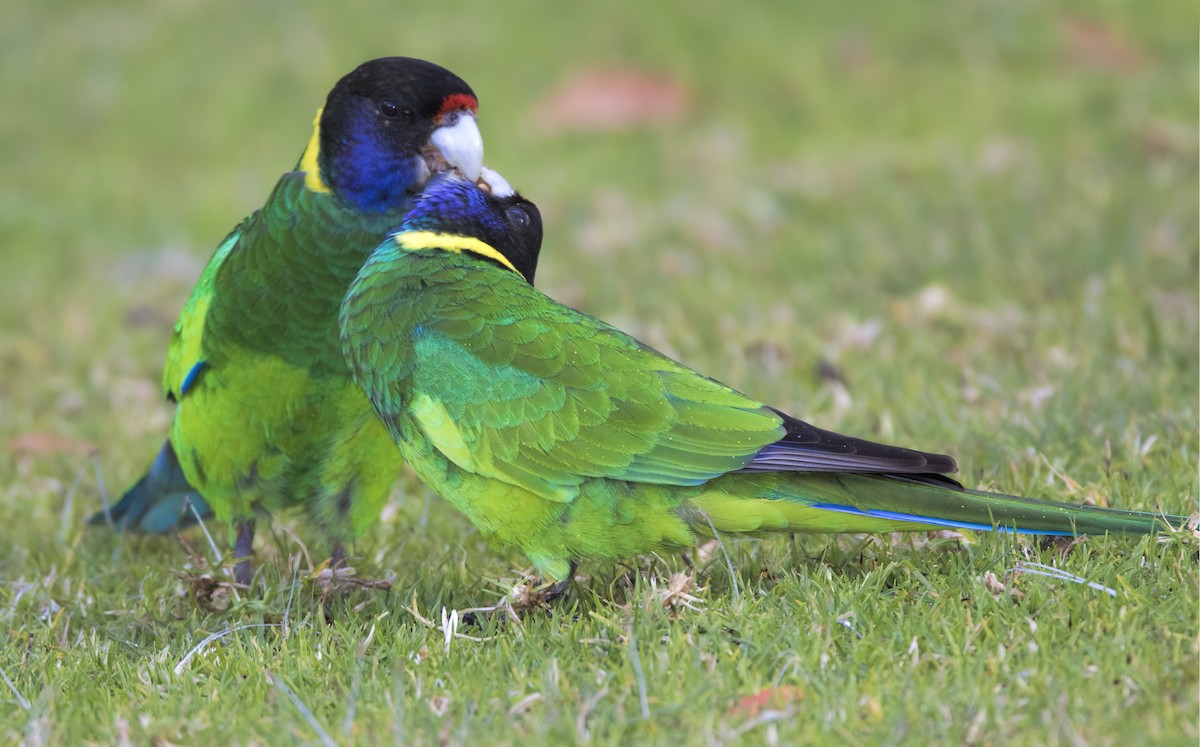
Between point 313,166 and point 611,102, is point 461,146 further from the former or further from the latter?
point 611,102

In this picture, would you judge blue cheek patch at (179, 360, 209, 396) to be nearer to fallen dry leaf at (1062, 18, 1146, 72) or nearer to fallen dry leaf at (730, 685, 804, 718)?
fallen dry leaf at (730, 685, 804, 718)

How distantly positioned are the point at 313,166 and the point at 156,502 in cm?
122

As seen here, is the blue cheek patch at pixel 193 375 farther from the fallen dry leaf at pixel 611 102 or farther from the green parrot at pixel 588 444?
the fallen dry leaf at pixel 611 102

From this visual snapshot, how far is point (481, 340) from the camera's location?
116 inches

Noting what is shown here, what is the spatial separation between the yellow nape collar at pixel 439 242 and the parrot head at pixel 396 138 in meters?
0.24

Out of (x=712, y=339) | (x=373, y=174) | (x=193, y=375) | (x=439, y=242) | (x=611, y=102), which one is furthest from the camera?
(x=611, y=102)

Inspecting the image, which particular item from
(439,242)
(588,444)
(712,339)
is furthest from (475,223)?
(712,339)

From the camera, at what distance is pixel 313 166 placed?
3469mm

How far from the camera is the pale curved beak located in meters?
3.39

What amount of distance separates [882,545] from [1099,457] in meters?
0.79

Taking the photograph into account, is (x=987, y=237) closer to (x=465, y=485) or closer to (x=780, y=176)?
(x=780, y=176)

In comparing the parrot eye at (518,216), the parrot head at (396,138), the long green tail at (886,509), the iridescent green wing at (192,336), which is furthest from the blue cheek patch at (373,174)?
the long green tail at (886,509)

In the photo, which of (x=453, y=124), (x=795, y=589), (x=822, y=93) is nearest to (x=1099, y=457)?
(x=795, y=589)

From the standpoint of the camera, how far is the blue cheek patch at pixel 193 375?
353 centimetres
